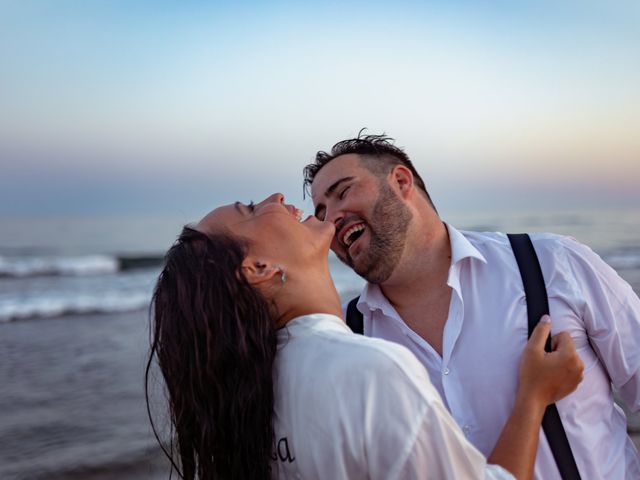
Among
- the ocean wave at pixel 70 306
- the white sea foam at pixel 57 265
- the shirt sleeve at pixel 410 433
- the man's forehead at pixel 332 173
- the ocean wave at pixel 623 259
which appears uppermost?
the man's forehead at pixel 332 173

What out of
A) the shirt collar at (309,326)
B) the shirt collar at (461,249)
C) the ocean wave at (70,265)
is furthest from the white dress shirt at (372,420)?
the ocean wave at (70,265)

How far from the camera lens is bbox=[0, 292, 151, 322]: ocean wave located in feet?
43.8

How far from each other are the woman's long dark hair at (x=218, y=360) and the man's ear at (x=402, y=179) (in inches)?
48.5

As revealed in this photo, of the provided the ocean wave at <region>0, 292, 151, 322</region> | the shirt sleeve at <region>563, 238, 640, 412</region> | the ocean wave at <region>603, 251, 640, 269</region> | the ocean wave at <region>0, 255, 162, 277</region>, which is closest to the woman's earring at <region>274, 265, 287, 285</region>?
the shirt sleeve at <region>563, 238, 640, 412</region>

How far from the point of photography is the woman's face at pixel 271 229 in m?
2.46

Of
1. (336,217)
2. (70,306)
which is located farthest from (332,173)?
(70,306)

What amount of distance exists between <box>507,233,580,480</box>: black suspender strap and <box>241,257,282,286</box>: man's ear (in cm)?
109

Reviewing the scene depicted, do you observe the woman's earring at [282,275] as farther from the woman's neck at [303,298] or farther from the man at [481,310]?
the man at [481,310]

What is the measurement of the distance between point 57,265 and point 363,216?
20.6 m

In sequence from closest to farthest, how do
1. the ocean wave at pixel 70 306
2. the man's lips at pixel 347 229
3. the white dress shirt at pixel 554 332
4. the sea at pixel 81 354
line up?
the white dress shirt at pixel 554 332
the man's lips at pixel 347 229
the sea at pixel 81 354
the ocean wave at pixel 70 306

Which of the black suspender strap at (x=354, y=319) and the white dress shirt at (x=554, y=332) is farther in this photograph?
the black suspender strap at (x=354, y=319)

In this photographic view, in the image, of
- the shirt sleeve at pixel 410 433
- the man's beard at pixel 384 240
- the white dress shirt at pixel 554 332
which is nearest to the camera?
the shirt sleeve at pixel 410 433

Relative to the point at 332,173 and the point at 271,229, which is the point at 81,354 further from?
the point at 271,229

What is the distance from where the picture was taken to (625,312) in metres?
2.75
